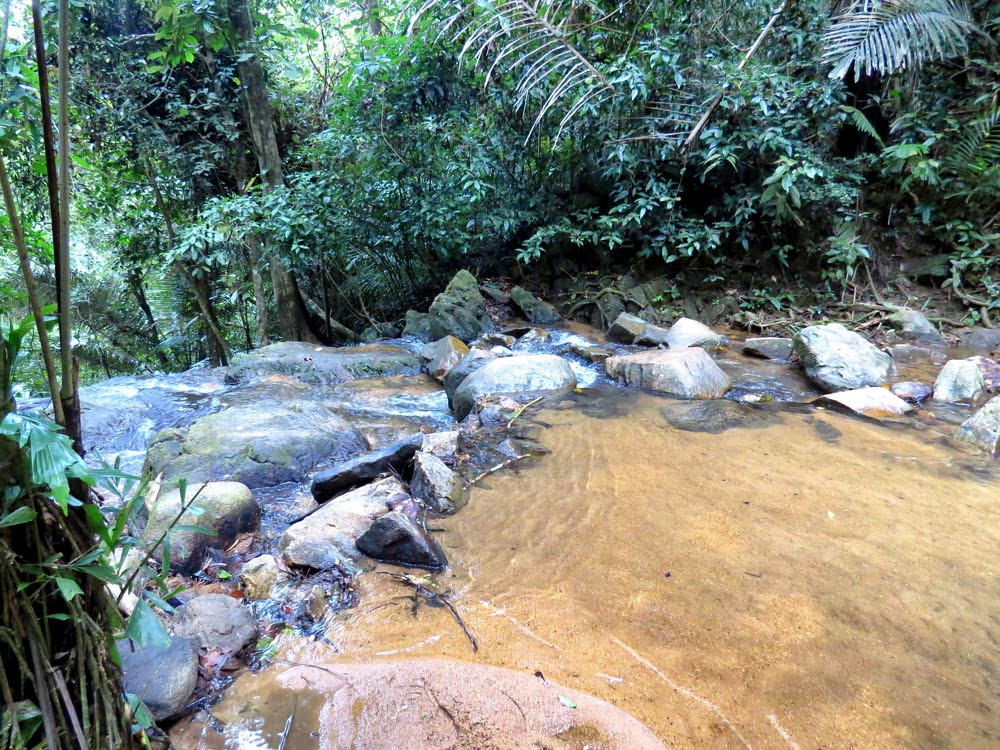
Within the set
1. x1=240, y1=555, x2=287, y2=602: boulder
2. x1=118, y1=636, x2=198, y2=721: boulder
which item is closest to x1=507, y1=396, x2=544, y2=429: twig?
x1=240, y1=555, x2=287, y2=602: boulder

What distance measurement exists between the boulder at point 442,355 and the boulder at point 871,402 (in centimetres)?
342

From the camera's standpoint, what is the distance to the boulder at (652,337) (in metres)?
6.39

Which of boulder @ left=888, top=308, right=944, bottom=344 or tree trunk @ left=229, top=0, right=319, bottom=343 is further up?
tree trunk @ left=229, top=0, right=319, bottom=343

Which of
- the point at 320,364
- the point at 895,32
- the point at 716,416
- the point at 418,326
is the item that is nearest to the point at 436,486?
the point at 716,416

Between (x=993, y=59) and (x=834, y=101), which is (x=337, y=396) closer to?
(x=834, y=101)

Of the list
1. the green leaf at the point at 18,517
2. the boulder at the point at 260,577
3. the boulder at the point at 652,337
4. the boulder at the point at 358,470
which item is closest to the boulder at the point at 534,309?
the boulder at the point at 652,337

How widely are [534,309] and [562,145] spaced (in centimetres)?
258

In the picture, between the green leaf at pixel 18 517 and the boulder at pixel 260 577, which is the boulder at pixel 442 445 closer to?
the boulder at pixel 260 577

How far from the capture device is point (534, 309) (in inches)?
316

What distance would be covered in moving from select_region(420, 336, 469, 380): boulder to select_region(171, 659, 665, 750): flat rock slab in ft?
12.8

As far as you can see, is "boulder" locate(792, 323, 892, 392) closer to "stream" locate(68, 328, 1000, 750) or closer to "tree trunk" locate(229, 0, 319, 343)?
"stream" locate(68, 328, 1000, 750)

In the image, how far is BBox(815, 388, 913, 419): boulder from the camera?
4.09 meters

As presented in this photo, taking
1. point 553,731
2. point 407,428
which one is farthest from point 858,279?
point 553,731

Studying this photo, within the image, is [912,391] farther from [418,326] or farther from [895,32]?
[418,326]
